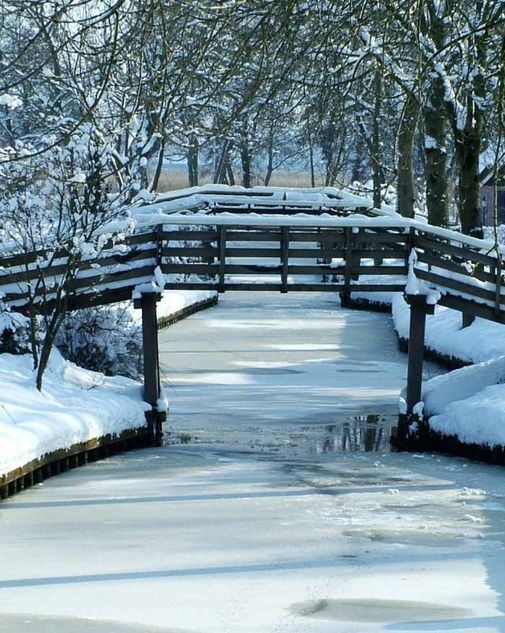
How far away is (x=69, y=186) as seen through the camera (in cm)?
1783

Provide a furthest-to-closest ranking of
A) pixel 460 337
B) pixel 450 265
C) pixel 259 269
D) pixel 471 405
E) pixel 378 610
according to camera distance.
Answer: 1. pixel 460 337
2. pixel 259 269
3. pixel 450 265
4. pixel 471 405
5. pixel 378 610

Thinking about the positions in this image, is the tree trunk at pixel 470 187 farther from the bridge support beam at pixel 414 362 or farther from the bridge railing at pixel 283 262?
the bridge support beam at pixel 414 362

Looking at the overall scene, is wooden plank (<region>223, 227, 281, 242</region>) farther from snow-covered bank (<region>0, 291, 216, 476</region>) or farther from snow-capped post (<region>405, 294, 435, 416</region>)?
snow-covered bank (<region>0, 291, 216, 476</region>)

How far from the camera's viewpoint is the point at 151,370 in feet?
61.4

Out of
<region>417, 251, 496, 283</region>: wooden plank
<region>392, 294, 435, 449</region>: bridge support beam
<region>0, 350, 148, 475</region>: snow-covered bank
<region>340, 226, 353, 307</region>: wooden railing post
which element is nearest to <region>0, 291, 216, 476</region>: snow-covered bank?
<region>0, 350, 148, 475</region>: snow-covered bank

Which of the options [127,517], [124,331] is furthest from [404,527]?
[124,331]

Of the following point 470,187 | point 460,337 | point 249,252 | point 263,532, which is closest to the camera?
point 263,532

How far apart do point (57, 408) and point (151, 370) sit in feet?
8.79

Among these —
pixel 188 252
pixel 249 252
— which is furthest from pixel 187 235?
pixel 249 252

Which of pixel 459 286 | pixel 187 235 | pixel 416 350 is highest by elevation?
pixel 187 235

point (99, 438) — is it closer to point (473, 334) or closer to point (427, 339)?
point (473, 334)

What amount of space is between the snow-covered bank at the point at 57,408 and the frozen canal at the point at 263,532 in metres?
0.45

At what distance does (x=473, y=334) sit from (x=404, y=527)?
12890 mm

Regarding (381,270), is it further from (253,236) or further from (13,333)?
(13,333)
